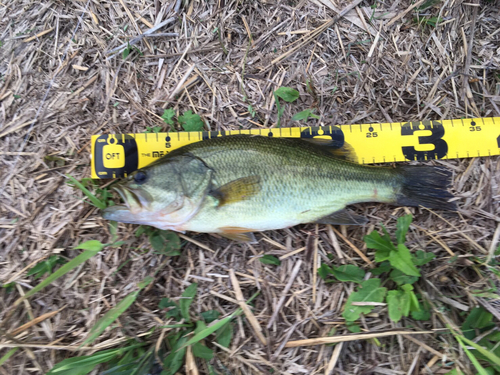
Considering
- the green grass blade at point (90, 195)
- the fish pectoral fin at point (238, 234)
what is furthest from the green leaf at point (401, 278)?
the green grass blade at point (90, 195)

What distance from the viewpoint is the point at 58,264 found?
307cm

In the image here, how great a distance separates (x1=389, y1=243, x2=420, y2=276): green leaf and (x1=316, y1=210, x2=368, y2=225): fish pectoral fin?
0.40 m

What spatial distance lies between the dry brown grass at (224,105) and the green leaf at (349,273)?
5.6 inches

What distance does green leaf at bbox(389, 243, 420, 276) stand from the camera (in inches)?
106

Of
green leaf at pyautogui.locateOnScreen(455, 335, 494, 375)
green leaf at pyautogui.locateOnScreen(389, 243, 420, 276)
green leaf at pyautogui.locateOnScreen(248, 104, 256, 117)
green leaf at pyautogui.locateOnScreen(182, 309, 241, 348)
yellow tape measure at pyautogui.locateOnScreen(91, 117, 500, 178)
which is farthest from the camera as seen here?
green leaf at pyautogui.locateOnScreen(248, 104, 256, 117)

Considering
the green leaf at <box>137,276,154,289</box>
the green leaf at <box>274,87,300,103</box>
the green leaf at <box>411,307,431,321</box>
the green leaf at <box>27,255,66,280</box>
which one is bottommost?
the green leaf at <box>411,307,431,321</box>

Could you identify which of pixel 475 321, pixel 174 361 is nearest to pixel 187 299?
pixel 174 361

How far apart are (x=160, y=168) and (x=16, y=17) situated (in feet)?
8.89

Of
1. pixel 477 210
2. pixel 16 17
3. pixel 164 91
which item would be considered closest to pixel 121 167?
pixel 164 91

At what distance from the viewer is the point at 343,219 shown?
2971mm

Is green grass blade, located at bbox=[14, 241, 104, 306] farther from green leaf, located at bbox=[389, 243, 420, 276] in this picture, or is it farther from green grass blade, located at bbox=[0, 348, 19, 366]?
green leaf, located at bbox=[389, 243, 420, 276]

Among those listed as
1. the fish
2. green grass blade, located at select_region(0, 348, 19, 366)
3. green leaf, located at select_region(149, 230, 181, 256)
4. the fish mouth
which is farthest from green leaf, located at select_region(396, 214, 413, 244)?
green grass blade, located at select_region(0, 348, 19, 366)

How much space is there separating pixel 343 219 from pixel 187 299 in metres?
1.74

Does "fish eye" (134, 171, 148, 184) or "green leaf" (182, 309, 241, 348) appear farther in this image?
"fish eye" (134, 171, 148, 184)
